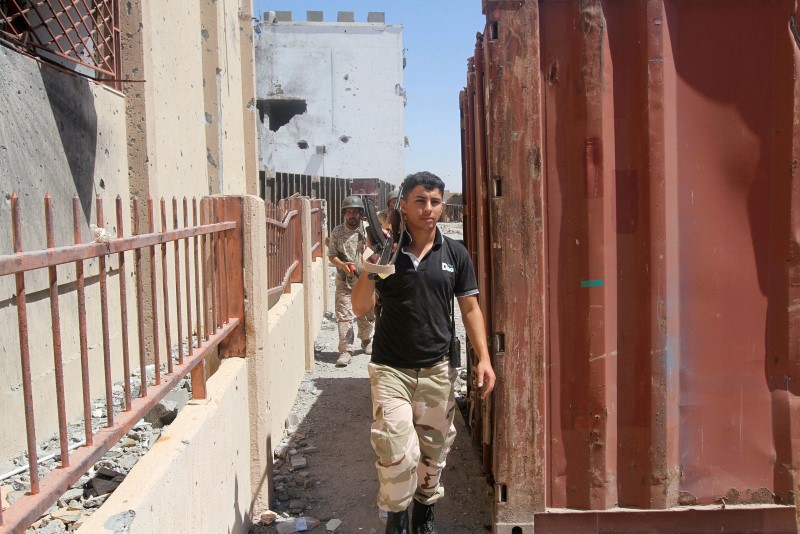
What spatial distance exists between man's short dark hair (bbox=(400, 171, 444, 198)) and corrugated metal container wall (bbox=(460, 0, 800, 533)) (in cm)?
22

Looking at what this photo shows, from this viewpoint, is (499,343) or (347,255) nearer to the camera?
(499,343)

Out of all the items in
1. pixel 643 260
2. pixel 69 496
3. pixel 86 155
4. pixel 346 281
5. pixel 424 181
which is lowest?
pixel 69 496

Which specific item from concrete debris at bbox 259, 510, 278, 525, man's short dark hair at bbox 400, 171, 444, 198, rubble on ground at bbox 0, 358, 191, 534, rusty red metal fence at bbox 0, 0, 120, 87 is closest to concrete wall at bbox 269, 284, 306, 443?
concrete debris at bbox 259, 510, 278, 525

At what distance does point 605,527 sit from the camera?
2840 mm

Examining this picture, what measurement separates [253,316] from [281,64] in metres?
30.0

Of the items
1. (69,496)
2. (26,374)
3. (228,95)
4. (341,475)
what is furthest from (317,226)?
(26,374)

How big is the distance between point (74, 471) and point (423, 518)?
6.32 feet

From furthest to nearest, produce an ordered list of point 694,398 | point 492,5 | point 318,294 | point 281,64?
point 281,64 < point 318,294 < point 694,398 < point 492,5

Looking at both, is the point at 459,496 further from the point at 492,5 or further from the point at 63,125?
the point at 63,125

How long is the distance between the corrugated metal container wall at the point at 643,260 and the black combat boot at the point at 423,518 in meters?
0.43

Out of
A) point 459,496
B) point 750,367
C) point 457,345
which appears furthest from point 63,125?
point 750,367

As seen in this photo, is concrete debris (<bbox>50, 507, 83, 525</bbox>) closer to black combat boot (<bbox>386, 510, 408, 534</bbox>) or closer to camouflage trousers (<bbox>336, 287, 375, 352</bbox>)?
black combat boot (<bbox>386, 510, 408, 534</bbox>)

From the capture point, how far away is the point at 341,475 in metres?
4.21

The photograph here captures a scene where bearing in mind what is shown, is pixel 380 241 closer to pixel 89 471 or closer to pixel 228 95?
pixel 89 471
